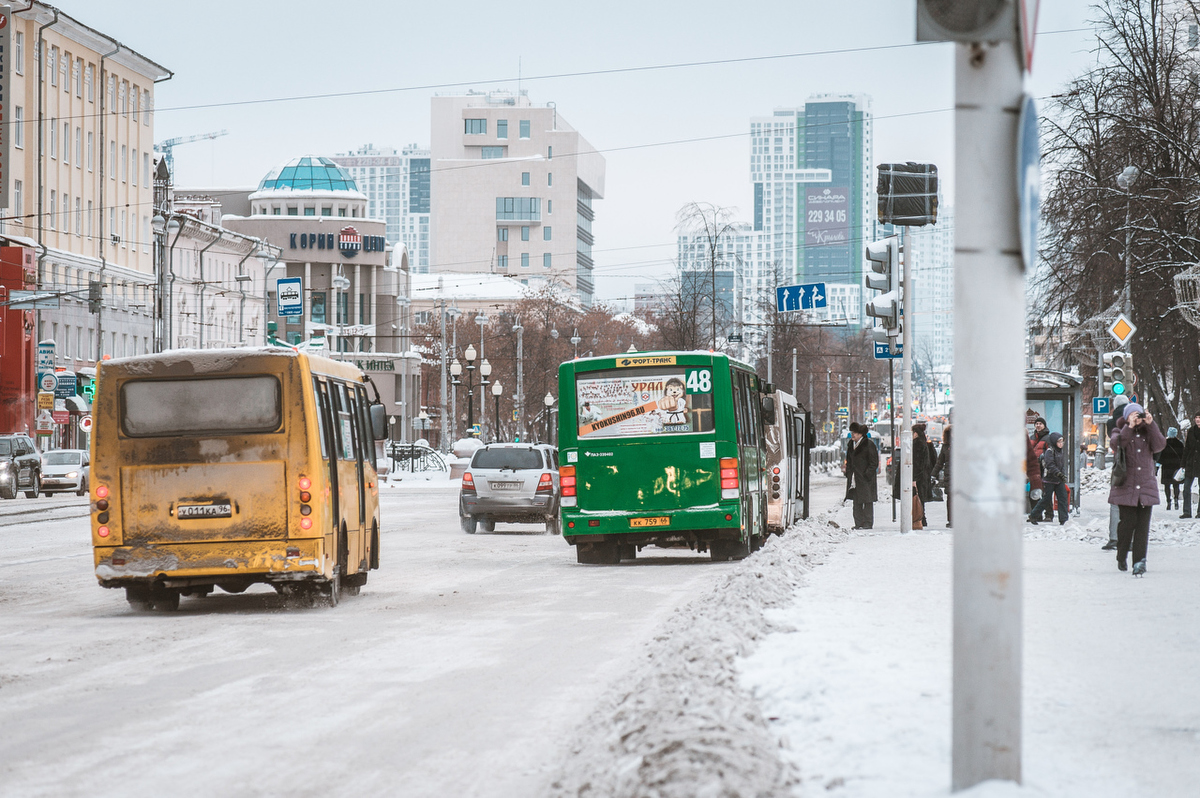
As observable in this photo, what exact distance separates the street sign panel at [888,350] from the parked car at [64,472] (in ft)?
105

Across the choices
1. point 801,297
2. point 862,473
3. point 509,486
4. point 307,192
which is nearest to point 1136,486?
point 862,473

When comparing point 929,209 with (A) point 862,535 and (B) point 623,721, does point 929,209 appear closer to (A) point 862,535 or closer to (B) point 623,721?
(A) point 862,535

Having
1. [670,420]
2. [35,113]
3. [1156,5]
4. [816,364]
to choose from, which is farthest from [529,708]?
[816,364]

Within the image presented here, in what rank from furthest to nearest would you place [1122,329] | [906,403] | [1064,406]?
1. [1064,406]
2. [1122,329]
3. [906,403]

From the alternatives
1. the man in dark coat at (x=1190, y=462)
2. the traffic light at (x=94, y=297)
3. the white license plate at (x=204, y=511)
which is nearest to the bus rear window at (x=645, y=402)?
the white license plate at (x=204, y=511)

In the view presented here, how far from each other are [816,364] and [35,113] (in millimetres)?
45198

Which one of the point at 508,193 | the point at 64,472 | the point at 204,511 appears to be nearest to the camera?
the point at 204,511

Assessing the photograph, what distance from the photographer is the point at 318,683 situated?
32.9 feet

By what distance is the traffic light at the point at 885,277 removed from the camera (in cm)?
2364

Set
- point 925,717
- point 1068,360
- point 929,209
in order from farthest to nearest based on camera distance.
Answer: point 1068,360 → point 929,209 → point 925,717

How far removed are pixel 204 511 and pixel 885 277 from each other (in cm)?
Answer: 1258

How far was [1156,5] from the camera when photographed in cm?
3212

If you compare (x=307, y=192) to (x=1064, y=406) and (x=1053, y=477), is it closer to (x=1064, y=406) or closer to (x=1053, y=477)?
(x=1064, y=406)

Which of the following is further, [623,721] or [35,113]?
[35,113]
